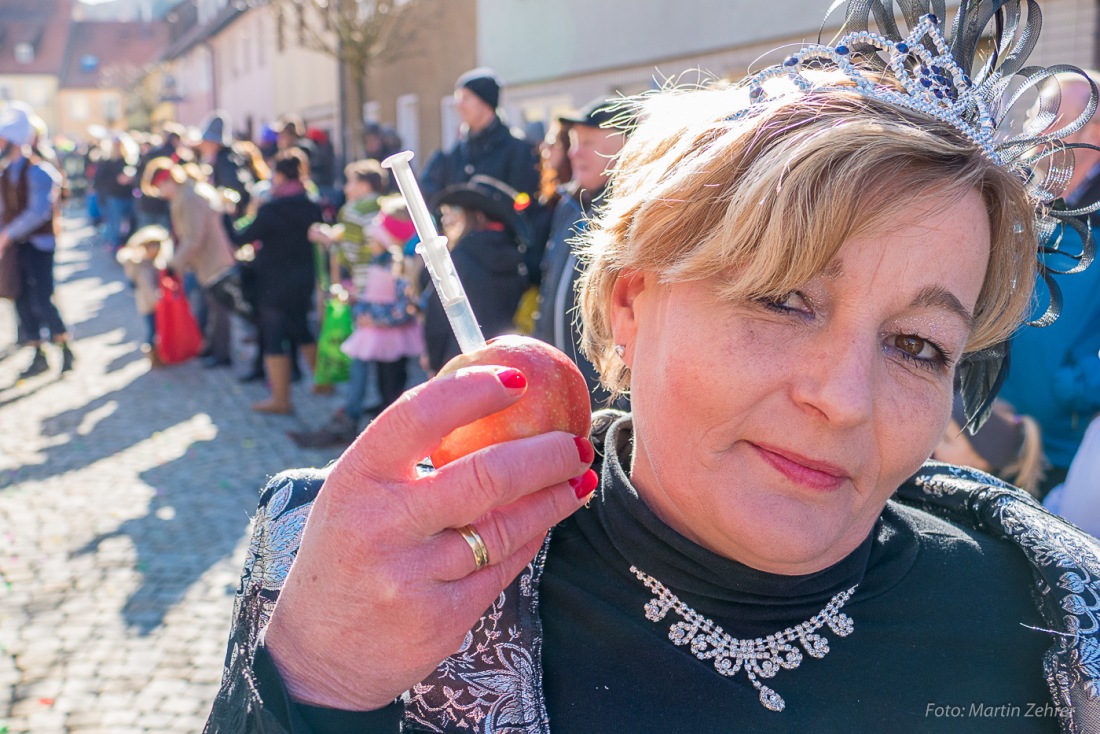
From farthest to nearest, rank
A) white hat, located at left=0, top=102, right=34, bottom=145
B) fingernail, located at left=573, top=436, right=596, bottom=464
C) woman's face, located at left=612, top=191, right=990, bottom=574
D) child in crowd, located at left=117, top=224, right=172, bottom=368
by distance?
child in crowd, located at left=117, top=224, right=172, bottom=368 → white hat, located at left=0, top=102, right=34, bottom=145 → woman's face, located at left=612, top=191, right=990, bottom=574 → fingernail, located at left=573, top=436, right=596, bottom=464

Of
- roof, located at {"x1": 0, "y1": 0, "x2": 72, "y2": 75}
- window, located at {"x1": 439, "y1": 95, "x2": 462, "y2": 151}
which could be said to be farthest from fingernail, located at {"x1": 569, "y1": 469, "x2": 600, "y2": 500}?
roof, located at {"x1": 0, "y1": 0, "x2": 72, "y2": 75}

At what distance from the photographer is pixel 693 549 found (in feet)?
4.66

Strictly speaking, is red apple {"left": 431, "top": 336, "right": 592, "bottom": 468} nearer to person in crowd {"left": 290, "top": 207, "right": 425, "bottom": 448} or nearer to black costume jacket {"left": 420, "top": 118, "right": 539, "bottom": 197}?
person in crowd {"left": 290, "top": 207, "right": 425, "bottom": 448}

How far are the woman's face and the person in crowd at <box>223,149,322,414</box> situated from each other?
21.0ft

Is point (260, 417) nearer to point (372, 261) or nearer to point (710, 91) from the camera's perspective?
point (372, 261)

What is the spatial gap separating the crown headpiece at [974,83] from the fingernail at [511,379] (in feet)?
1.73

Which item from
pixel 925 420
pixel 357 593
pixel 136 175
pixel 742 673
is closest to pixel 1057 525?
pixel 925 420

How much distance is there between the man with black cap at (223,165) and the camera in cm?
1091

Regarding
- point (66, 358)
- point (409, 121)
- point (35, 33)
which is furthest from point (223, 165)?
point (35, 33)

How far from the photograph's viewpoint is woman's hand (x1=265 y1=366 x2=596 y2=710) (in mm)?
1015

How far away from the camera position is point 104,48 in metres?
66.4

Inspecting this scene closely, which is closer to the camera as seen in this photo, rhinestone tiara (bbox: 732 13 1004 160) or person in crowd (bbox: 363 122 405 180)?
rhinestone tiara (bbox: 732 13 1004 160)

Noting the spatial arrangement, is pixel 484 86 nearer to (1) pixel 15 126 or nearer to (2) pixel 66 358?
(1) pixel 15 126

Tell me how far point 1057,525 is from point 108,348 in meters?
10.2
